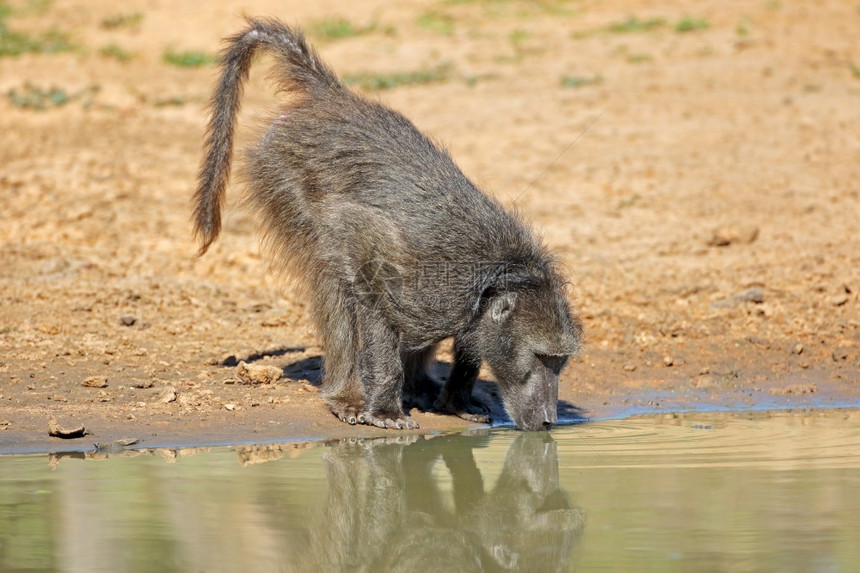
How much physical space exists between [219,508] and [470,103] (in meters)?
8.31

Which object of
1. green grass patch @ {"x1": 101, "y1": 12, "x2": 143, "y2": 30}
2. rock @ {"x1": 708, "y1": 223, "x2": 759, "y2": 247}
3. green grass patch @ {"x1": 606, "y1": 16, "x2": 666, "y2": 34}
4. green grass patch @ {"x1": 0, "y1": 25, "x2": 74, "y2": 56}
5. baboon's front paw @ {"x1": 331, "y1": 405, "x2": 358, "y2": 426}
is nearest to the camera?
baboon's front paw @ {"x1": 331, "y1": 405, "x2": 358, "y2": 426}

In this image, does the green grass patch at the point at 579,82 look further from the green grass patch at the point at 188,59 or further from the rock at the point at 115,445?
the rock at the point at 115,445

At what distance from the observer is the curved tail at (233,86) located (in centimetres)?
650

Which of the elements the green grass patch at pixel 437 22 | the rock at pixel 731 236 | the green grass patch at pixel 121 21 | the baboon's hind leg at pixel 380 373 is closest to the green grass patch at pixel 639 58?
the green grass patch at pixel 437 22

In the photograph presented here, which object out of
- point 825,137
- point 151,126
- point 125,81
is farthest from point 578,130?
point 125,81

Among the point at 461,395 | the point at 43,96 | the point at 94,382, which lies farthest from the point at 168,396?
the point at 43,96

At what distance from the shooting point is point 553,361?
573cm

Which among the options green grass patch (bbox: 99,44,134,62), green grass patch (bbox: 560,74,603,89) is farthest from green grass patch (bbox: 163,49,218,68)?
green grass patch (bbox: 560,74,603,89)

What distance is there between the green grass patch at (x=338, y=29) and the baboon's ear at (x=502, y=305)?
381 inches

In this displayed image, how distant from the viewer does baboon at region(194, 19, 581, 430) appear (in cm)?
569

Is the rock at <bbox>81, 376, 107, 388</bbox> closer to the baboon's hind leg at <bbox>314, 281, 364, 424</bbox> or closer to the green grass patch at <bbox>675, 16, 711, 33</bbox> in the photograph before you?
the baboon's hind leg at <bbox>314, 281, 364, 424</bbox>

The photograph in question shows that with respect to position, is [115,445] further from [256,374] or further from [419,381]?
[419,381]

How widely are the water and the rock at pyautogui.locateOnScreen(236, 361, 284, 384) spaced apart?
0.97 m

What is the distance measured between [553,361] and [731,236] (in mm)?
3935
